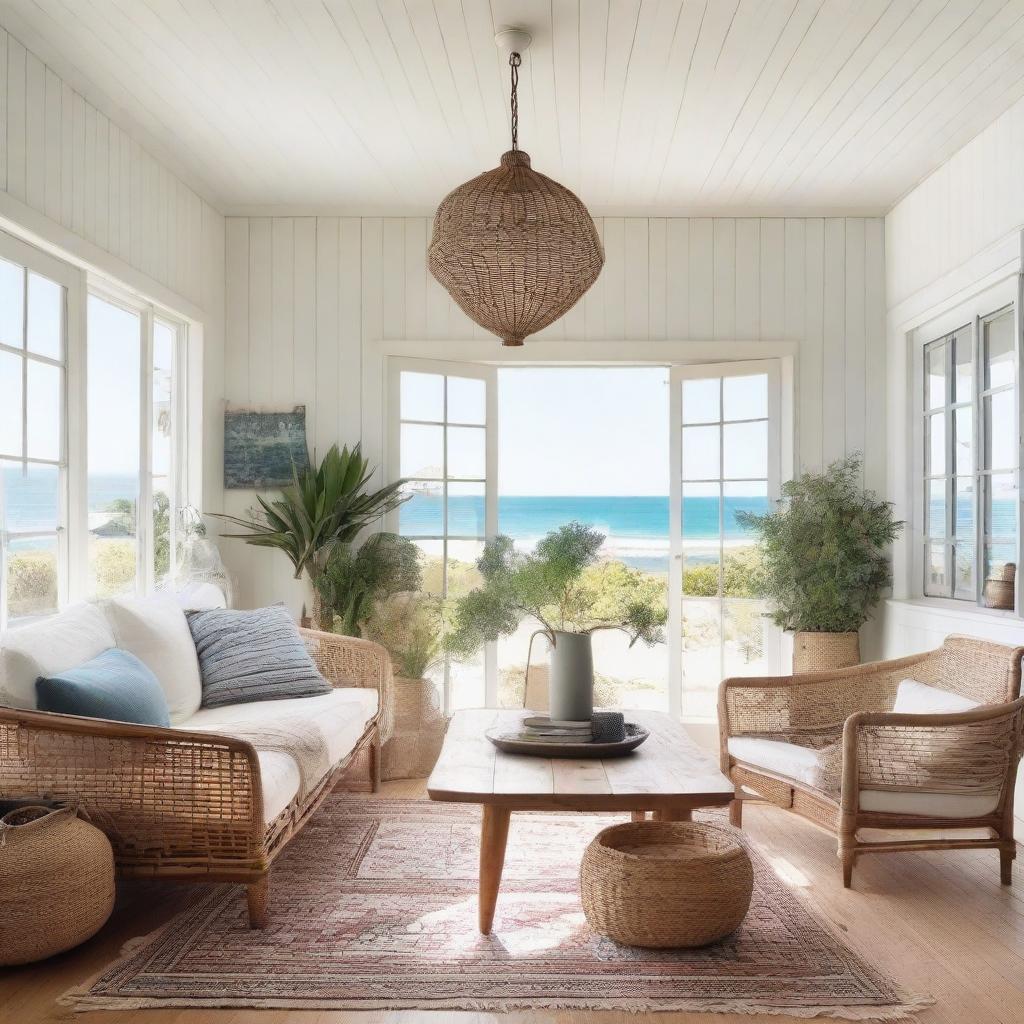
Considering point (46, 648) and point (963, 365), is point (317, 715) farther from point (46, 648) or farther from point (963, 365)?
point (963, 365)

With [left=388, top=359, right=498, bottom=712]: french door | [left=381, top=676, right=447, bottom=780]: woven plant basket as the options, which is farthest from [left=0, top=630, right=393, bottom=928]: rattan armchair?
[left=388, top=359, right=498, bottom=712]: french door

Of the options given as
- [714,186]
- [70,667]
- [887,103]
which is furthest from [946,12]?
[70,667]

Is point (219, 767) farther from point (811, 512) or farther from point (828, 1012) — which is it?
point (811, 512)

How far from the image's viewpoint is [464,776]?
2854mm

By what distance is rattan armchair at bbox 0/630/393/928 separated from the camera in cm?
276

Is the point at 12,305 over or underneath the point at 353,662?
over

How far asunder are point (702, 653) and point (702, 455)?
42.1 inches

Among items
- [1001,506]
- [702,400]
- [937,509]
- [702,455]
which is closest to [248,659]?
[702,455]

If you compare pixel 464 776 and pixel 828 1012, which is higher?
pixel 464 776

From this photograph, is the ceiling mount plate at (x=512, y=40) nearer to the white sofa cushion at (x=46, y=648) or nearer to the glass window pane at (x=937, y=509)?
the white sofa cushion at (x=46, y=648)

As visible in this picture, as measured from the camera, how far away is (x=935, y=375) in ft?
16.2

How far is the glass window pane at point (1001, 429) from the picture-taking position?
4.06m

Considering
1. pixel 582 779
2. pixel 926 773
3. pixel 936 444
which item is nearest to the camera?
pixel 582 779

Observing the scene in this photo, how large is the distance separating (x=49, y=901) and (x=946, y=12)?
3.66 metres
